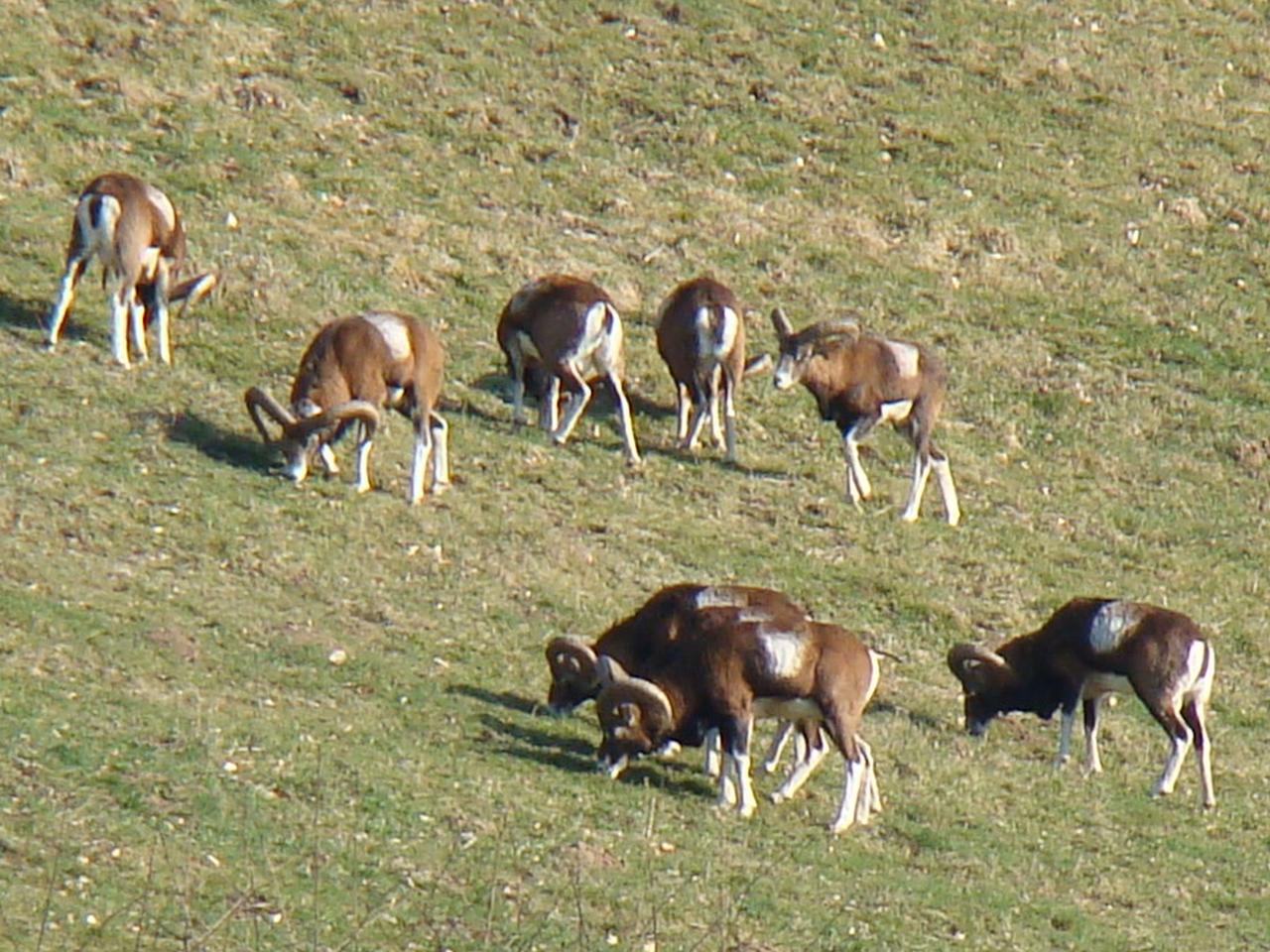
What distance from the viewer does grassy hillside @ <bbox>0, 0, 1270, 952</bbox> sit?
14.4 meters

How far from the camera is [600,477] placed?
23500 mm

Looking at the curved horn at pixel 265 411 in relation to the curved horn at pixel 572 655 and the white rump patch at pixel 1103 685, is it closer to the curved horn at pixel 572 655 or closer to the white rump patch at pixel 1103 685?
the curved horn at pixel 572 655

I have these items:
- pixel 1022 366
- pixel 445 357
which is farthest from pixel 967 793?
pixel 1022 366

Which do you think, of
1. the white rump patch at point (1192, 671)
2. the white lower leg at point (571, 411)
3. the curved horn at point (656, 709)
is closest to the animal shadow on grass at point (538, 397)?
the white lower leg at point (571, 411)

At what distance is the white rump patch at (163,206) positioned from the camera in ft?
79.2

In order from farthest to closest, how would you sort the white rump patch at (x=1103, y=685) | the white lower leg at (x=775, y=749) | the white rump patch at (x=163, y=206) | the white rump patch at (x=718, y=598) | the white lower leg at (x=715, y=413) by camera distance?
the white lower leg at (x=715, y=413) < the white rump patch at (x=163, y=206) < the white rump patch at (x=1103, y=685) < the white rump patch at (x=718, y=598) < the white lower leg at (x=775, y=749)

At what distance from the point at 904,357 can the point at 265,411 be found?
6.40 m

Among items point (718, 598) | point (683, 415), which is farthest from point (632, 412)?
point (718, 598)

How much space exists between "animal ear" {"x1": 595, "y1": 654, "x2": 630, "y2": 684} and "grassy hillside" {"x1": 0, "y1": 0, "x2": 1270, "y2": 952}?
542 mm

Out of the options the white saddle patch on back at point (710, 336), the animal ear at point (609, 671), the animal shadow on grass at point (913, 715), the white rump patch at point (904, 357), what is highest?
the white rump patch at point (904, 357)

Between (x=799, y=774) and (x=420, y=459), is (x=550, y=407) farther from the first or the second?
(x=799, y=774)

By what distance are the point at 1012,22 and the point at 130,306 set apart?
62.5 ft

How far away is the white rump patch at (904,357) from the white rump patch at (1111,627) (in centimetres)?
590

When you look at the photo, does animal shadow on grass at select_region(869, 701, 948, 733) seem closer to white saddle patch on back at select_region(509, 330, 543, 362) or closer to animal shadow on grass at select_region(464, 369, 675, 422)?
animal shadow on grass at select_region(464, 369, 675, 422)
